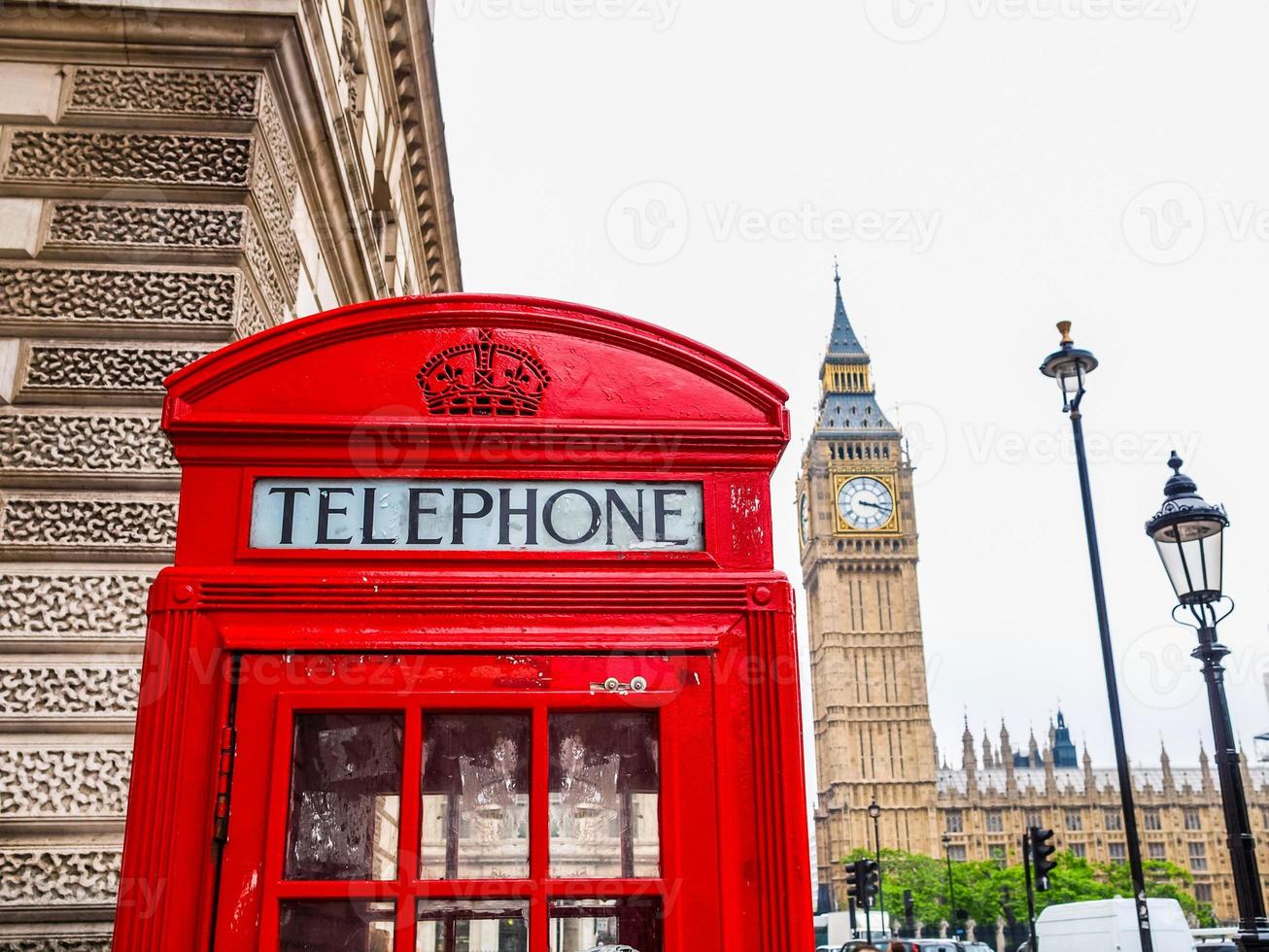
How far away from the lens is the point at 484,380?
2383 millimetres

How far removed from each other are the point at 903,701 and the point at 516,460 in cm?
8342

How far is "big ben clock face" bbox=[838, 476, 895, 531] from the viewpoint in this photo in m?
84.9

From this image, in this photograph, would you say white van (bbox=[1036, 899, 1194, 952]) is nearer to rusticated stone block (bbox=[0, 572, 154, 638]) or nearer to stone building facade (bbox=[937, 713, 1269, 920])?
rusticated stone block (bbox=[0, 572, 154, 638])

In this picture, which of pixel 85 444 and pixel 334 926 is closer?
pixel 334 926

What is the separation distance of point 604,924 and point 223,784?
0.71 m

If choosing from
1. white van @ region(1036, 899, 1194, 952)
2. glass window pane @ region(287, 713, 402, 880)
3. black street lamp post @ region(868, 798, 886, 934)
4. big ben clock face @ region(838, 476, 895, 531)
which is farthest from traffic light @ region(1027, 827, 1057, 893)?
big ben clock face @ region(838, 476, 895, 531)

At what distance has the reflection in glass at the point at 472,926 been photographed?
196 centimetres

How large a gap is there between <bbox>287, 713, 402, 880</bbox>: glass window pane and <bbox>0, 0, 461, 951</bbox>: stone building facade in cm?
233

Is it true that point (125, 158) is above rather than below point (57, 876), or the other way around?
above

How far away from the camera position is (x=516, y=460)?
2.28 meters

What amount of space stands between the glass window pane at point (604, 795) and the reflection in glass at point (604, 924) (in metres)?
0.05

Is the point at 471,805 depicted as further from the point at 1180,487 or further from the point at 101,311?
the point at 1180,487

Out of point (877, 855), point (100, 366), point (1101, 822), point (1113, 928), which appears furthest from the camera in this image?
point (1101, 822)

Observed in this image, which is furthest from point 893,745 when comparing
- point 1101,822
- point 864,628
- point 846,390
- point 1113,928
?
point 1113,928
